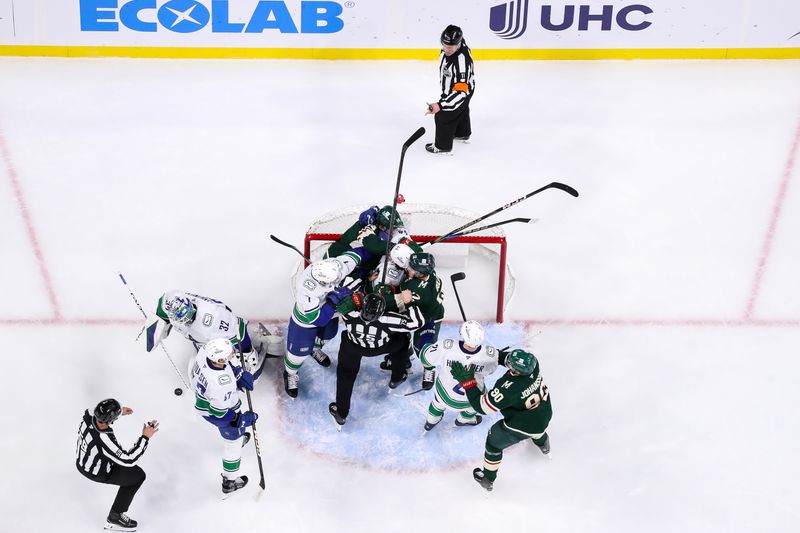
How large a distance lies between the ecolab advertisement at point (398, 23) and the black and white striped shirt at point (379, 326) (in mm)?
3322

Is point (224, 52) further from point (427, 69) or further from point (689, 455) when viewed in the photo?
point (689, 455)

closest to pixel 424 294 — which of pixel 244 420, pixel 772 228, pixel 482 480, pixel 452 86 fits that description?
pixel 482 480

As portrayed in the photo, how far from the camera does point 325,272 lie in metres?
4.62

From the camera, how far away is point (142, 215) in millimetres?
6199

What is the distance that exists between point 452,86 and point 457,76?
0.23ft

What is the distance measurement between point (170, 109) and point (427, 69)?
1841 millimetres

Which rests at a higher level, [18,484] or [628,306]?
[628,306]

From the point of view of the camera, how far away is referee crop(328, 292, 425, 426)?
4617mm

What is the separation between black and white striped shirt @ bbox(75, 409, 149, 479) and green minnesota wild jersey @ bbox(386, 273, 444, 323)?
4.25 feet

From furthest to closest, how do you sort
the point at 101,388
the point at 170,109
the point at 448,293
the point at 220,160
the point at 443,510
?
the point at 170,109
the point at 220,160
the point at 448,293
the point at 101,388
the point at 443,510

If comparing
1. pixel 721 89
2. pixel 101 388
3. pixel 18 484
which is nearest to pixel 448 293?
pixel 101 388

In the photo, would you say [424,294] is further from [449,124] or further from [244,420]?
[449,124]

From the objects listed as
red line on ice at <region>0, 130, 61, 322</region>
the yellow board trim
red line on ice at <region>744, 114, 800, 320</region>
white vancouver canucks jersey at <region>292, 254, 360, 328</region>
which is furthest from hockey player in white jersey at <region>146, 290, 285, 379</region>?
the yellow board trim

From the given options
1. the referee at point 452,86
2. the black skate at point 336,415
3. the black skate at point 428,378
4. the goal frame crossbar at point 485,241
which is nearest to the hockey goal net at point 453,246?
the goal frame crossbar at point 485,241
